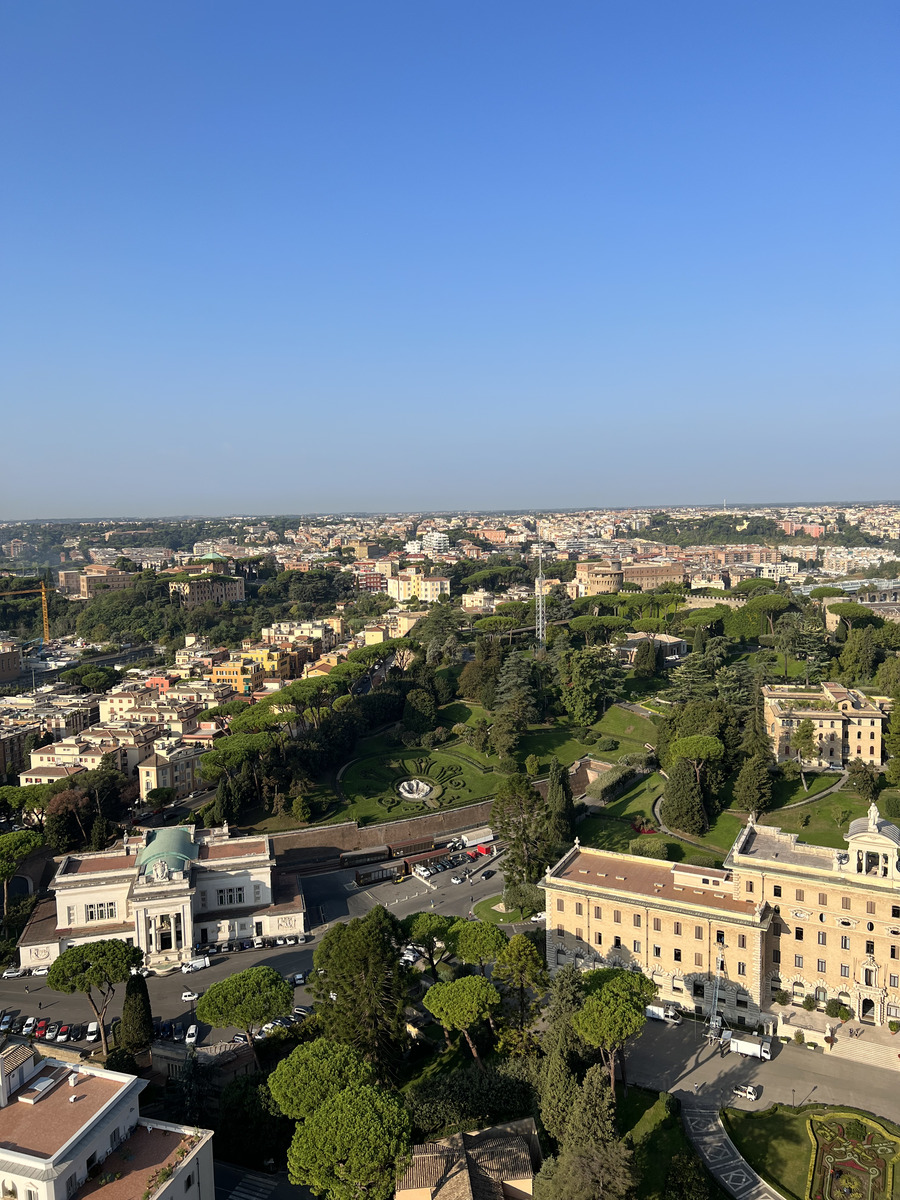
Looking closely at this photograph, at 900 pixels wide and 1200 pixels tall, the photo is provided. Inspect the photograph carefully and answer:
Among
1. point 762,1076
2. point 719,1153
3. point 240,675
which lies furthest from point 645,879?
point 240,675

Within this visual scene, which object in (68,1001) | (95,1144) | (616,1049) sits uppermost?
(95,1144)

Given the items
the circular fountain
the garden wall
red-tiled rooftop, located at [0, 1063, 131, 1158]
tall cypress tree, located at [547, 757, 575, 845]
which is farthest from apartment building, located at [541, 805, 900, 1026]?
the circular fountain

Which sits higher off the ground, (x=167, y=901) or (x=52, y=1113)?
(x=52, y=1113)

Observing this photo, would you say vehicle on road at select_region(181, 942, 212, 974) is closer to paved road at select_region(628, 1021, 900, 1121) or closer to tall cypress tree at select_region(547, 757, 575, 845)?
tall cypress tree at select_region(547, 757, 575, 845)

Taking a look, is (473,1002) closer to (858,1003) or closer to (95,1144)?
(95,1144)

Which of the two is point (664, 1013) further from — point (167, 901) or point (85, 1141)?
point (167, 901)

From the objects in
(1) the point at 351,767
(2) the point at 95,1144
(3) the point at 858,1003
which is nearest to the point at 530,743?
(1) the point at 351,767
